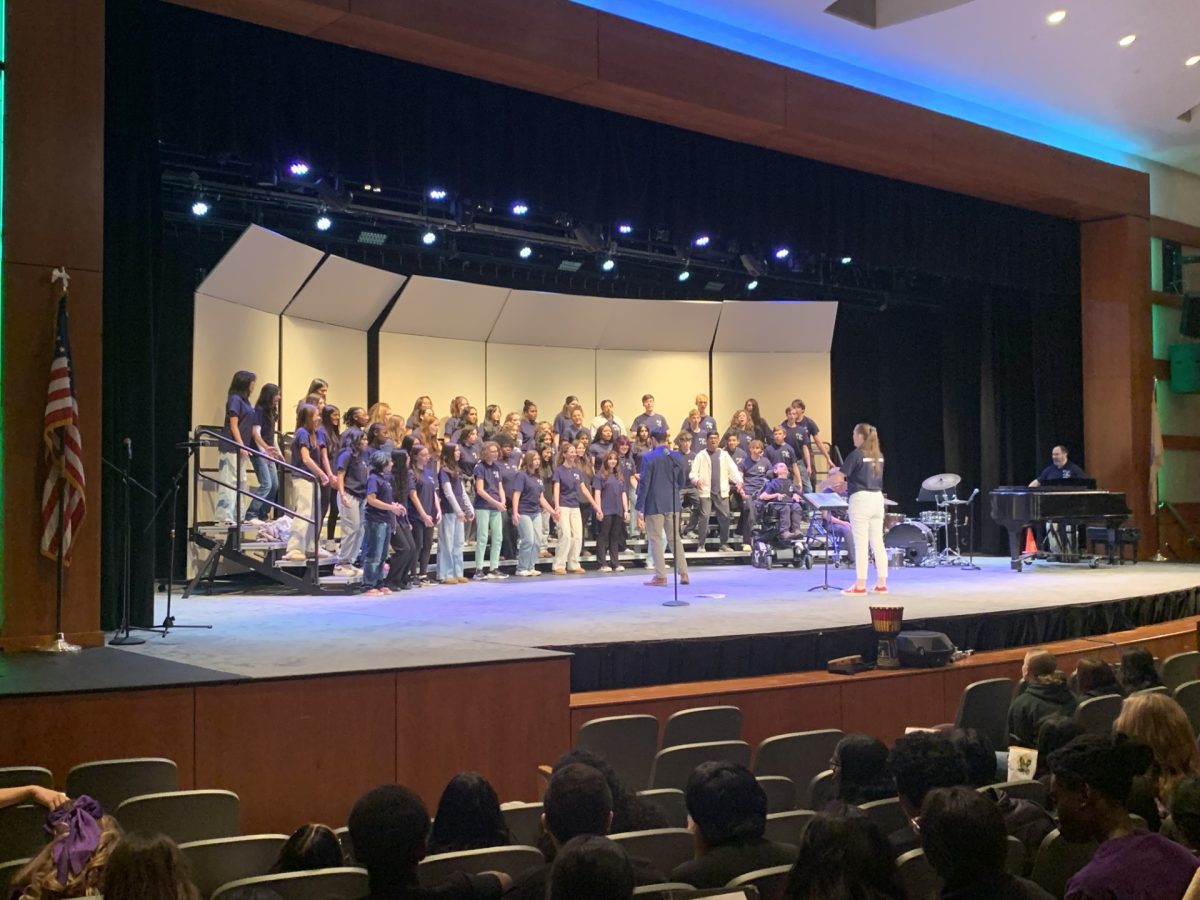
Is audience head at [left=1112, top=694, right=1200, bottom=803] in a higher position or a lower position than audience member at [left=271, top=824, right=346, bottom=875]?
higher

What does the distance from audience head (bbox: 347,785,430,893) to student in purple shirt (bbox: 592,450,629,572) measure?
1105cm

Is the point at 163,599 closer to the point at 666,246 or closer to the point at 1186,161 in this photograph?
the point at 666,246

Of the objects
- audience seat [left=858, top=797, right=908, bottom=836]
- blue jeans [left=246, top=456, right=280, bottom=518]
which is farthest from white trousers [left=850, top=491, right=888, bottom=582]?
audience seat [left=858, top=797, right=908, bottom=836]

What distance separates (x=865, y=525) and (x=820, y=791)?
631cm

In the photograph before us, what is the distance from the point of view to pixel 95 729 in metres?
5.45

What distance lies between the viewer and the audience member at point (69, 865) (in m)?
3.18

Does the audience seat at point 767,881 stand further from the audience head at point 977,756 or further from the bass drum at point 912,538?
the bass drum at point 912,538

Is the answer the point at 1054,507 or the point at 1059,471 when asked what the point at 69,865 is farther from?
the point at 1059,471

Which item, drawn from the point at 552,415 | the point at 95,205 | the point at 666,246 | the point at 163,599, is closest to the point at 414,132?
the point at 95,205

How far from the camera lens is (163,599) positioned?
1032 cm

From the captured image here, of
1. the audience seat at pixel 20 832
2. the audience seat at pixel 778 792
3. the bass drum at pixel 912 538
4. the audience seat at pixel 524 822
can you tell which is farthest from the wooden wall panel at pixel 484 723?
the bass drum at pixel 912 538

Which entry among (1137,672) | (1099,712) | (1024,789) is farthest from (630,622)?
(1024,789)

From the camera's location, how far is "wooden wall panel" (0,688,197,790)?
5309 mm

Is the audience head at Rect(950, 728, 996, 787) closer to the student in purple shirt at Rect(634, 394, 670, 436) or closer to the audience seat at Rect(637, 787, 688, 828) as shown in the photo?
the audience seat at Rect(637, 787, 688, 828)
